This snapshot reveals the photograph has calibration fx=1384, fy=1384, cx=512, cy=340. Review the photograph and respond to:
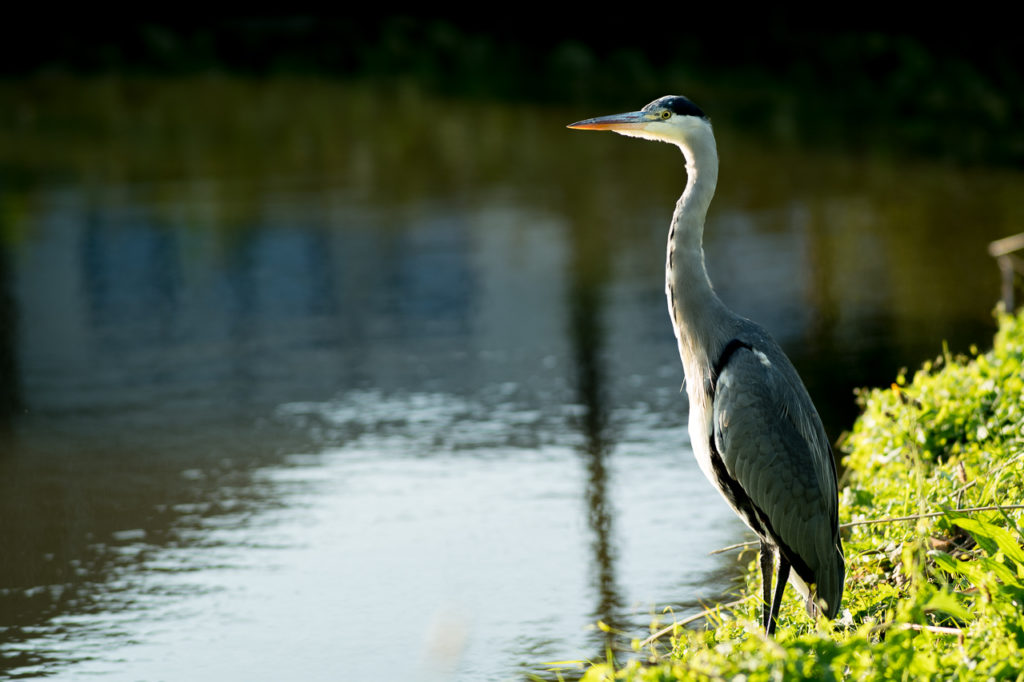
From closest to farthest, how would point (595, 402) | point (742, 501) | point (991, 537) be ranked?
point (991, 537) < point (742, 501) < point (595, 402)

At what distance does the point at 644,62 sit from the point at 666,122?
13037 millimetres

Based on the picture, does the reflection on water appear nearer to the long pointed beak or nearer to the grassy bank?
the grassy bank

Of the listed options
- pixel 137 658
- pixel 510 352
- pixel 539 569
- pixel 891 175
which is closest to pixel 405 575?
pixel 539 569

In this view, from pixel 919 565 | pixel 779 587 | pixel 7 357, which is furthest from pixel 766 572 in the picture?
pixel 7 357

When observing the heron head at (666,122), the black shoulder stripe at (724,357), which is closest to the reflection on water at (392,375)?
the black shoulder stripe at (724,357)

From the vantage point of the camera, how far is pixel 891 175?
11047mm

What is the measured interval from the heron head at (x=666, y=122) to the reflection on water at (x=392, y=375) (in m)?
1.49

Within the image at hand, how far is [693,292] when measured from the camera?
150 inches

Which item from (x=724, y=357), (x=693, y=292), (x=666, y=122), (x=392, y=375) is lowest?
(x=392, y=375)

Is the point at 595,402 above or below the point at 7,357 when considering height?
below

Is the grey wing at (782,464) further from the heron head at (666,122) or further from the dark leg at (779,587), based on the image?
the heron head at (666,122)

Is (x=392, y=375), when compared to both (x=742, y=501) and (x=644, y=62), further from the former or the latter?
(x=644, y=62)

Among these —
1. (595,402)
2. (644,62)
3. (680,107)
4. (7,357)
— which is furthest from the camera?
(644,62)

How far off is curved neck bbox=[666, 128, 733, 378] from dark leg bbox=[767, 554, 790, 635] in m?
0.53
